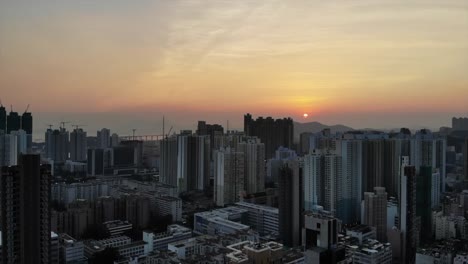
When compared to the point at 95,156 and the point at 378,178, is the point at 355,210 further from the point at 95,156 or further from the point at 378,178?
the point at 95,156

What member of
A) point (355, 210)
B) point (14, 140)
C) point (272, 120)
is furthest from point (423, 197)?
point (272, 120)

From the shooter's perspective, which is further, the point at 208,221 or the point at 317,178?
the point at 317,178

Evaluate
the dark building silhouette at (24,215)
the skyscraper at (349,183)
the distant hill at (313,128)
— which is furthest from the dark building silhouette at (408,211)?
the dark building silhouette at (24,215)

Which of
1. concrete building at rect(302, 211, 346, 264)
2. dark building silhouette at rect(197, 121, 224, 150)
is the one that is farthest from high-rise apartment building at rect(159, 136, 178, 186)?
concrete building at rect(302, 211, 346, 264)

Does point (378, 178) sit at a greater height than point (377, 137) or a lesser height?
lesser

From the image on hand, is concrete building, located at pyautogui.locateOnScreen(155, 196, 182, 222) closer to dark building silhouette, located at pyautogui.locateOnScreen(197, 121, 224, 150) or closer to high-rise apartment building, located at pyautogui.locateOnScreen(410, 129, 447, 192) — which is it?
high-rise apartment building, located at pyautogui.locateOnScreen(410, 129, 447, 192)

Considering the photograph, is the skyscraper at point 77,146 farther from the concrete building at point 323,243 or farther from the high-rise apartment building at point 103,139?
the concrete building at point 323,243
